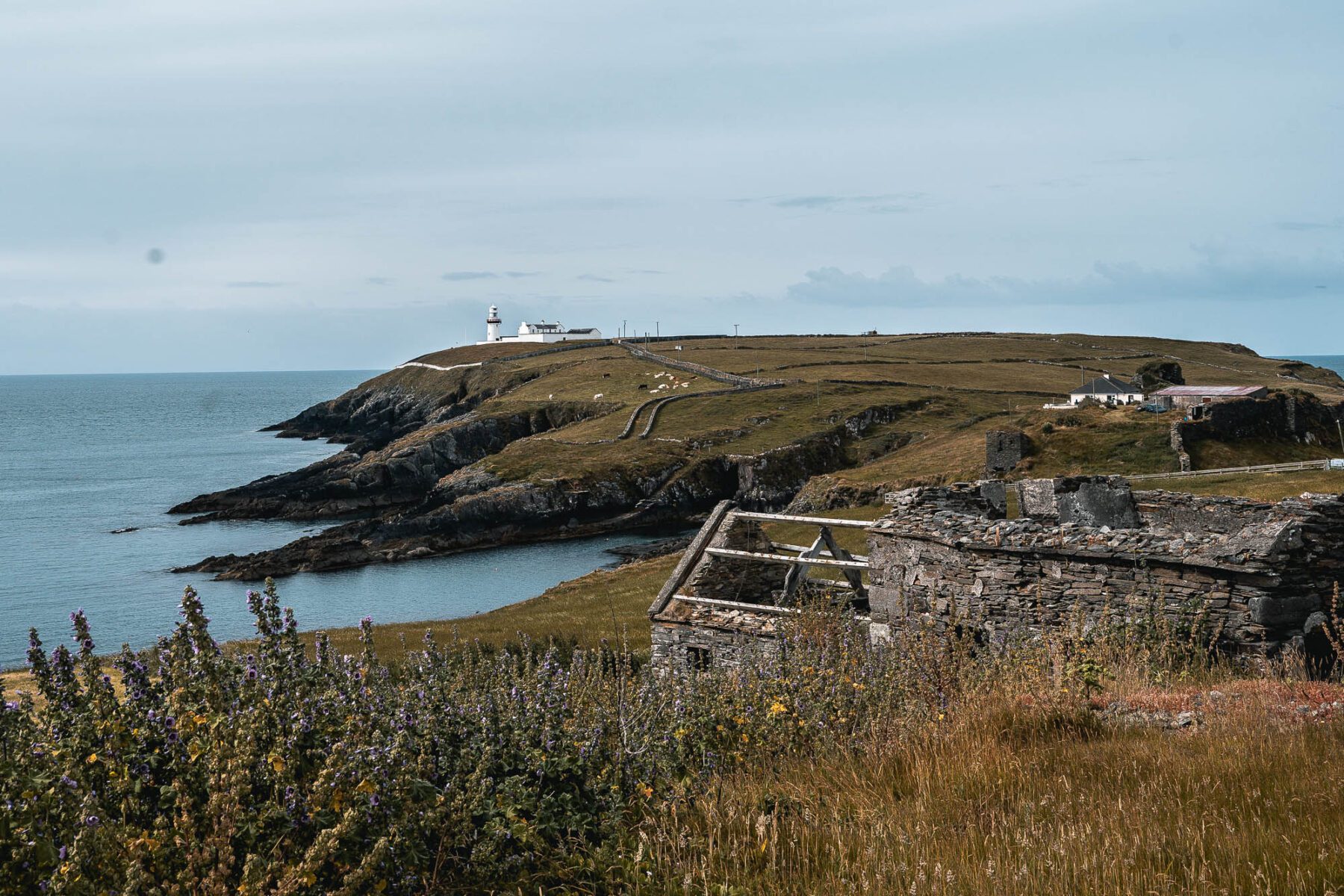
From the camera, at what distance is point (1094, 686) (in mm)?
9281

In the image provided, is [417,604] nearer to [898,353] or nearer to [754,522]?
[754,522]

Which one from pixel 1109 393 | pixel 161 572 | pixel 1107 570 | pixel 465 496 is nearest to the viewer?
pixel 1107 570

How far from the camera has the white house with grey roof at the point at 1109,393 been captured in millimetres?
95188

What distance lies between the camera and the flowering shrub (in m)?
4.24

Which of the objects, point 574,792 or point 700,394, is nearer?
point 574,792

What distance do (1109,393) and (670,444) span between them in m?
43.3

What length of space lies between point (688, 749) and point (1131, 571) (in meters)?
8.87

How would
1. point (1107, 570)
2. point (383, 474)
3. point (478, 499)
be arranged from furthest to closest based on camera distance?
point (383, 474)
point (478, 499)
point (1107, 570)

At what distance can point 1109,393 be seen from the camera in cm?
9781

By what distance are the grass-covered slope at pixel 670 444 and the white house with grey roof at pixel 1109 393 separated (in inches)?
261

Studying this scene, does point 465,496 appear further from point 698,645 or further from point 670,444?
point 698,645

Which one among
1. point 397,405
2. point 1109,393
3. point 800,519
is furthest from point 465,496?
point 397,405

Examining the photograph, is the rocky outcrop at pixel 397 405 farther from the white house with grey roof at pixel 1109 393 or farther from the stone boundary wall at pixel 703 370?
the white house with grey roof at pixel 1109 393

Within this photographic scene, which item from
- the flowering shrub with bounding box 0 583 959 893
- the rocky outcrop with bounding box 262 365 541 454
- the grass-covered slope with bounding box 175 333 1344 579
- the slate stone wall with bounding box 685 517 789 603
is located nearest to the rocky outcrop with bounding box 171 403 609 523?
the grass-covered slope with bounding box 175 333 1344 579
